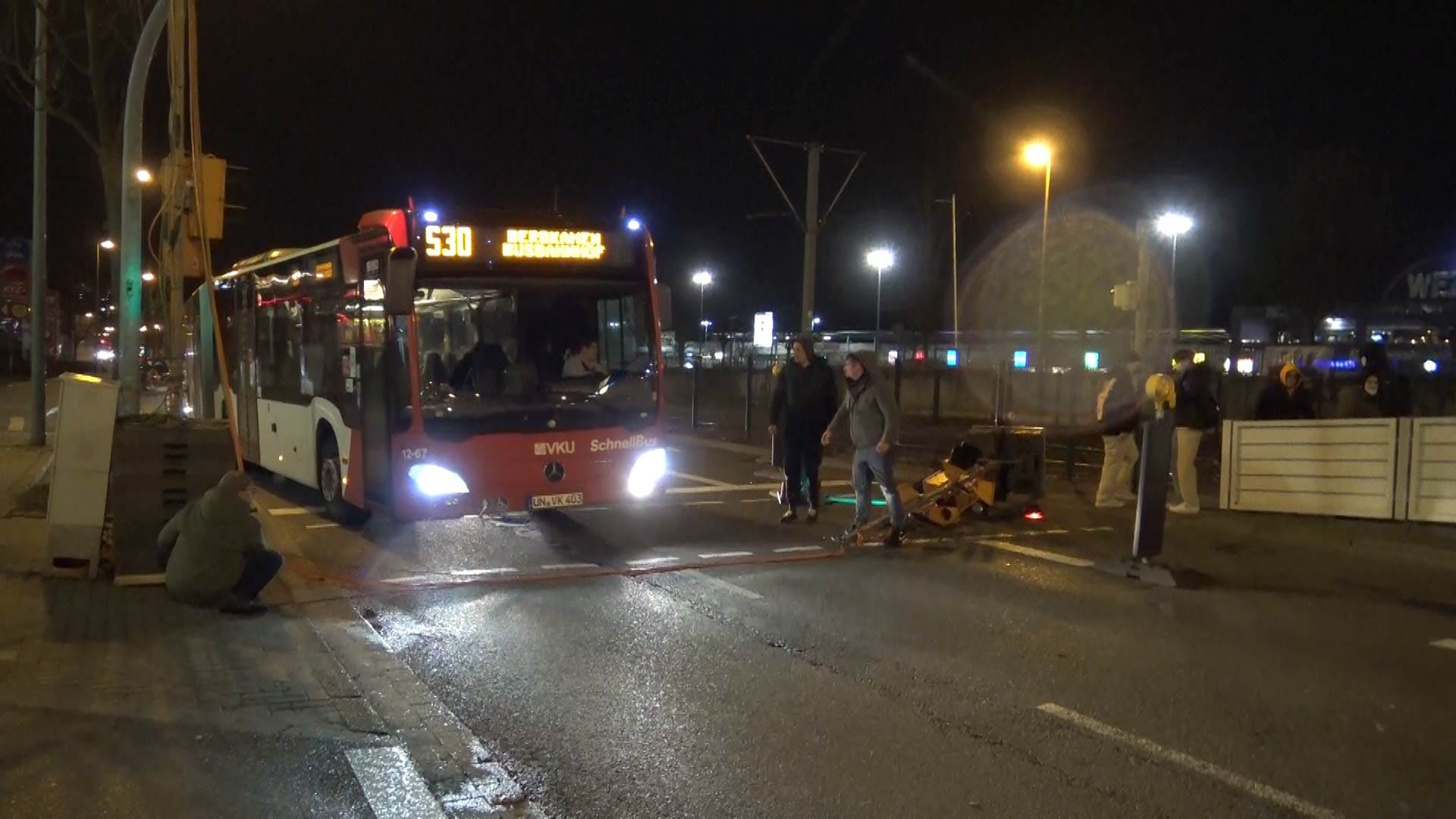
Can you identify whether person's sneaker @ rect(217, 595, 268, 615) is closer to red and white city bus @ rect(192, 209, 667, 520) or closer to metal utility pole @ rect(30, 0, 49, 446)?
red and white city bus @ rect(192, 209, 667, 520)

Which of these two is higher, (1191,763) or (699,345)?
(699,345)

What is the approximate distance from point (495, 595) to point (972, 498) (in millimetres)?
5482

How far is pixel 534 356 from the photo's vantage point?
1073cm

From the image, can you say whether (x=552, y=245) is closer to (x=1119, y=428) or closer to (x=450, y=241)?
(x=450, y=241)

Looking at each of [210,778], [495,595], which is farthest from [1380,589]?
[210,778]

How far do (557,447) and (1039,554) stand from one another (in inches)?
178

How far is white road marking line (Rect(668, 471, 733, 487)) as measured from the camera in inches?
649

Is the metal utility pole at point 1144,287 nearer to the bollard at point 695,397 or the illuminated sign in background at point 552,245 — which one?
the illuminated sign in background at point 552,245

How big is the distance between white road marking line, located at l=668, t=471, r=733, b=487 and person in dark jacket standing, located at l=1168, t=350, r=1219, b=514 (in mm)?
5859


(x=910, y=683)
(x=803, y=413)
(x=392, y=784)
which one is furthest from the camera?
(x=803, y=413)

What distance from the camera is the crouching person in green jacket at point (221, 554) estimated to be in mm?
7855

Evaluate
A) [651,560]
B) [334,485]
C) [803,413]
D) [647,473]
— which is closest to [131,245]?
[334,485]

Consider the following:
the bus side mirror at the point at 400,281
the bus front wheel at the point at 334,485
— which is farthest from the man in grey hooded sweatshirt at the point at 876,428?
the bus front wheel at the point at 334,485

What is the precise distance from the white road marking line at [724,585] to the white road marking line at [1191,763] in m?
3.10
